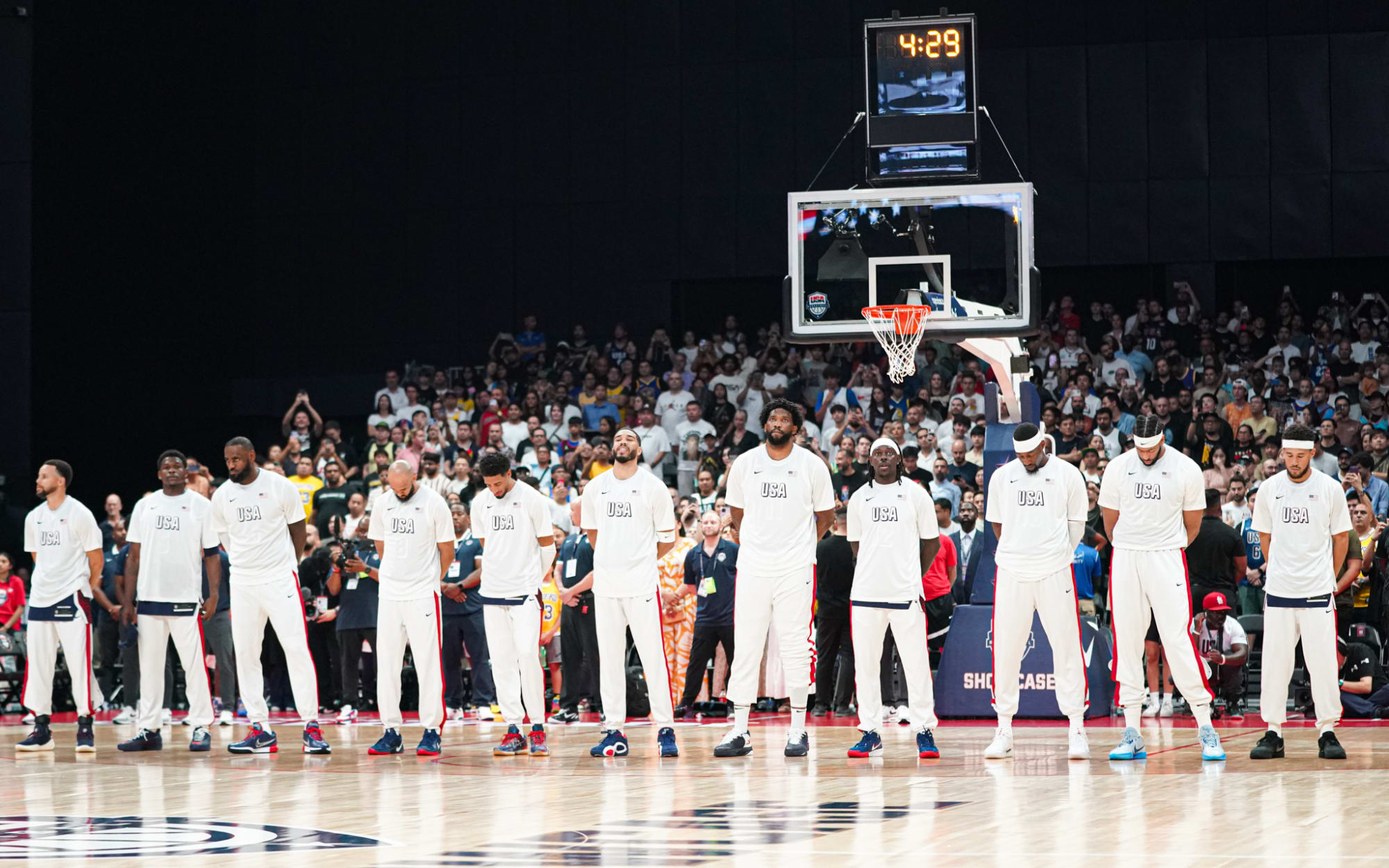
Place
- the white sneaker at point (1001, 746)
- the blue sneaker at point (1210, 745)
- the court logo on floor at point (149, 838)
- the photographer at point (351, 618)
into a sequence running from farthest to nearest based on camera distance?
the photographer at point (351, 618), the white sneaker at point (1001, 746), the blue sneaker at point (1210, 745), the court logo on floor at point (149, 838)

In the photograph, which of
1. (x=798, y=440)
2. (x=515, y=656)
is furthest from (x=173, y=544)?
(x=798, y=440)

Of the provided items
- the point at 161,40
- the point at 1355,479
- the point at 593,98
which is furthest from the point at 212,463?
the point at 1355,479

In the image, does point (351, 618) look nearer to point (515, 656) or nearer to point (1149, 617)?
point (515, 656)

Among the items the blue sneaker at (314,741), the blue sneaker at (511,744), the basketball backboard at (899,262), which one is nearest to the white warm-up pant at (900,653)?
the blue sneaker at (511,744)

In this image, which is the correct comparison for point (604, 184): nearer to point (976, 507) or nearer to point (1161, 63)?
point (1161, 63)

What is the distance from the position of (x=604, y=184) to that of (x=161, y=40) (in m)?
7.11

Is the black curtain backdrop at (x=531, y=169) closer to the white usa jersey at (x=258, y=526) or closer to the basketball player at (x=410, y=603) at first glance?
the white usa jersey at (x=258, y=526)

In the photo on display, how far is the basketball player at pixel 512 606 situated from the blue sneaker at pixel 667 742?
0.86 metres

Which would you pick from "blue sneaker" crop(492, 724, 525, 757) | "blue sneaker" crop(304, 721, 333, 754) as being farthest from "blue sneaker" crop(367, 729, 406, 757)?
"blue sneaker" crop(492, 724, 525, 757)

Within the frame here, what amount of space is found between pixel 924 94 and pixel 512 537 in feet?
16.8

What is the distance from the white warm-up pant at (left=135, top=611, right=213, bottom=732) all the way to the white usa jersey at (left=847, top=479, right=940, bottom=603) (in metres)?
5.04

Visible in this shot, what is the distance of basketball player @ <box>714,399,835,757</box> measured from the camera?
1088 cm

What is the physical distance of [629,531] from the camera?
11.2 metres

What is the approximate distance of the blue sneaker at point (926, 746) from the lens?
1061 cm
